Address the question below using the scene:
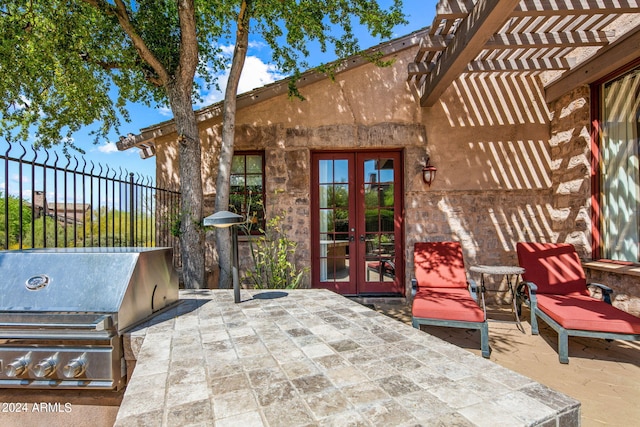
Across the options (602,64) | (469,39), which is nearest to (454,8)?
(469,39)

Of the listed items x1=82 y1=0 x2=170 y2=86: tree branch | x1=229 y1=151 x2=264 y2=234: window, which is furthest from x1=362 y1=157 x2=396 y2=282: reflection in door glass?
x1=82 y1=0 x2=170 y2=86: tree branch

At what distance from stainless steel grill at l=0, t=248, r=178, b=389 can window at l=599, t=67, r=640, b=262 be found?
217 inches

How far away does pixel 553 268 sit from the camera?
398cm

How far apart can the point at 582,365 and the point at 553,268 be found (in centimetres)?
141

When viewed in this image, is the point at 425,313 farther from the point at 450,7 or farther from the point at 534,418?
the point at 450,7

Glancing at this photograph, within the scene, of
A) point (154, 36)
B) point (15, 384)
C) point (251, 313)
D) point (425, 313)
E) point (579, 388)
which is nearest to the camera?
point (15, 384)

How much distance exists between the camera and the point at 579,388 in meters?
2.53

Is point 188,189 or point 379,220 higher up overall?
point 188,189

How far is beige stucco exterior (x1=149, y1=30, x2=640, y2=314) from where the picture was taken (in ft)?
16.0

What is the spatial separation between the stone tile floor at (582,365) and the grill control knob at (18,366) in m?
3.52

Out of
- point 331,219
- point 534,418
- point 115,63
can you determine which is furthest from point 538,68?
point 115,63

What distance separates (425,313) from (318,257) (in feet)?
7.25

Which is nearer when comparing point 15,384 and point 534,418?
point 534,418

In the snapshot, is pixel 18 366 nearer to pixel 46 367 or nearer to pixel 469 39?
pixel 46 367
